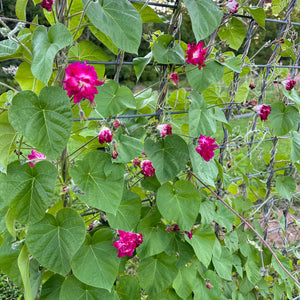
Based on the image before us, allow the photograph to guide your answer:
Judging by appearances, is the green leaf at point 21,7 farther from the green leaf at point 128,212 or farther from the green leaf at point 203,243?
the green leaf at point 203,243

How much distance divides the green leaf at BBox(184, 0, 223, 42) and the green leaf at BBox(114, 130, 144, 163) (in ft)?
1.05

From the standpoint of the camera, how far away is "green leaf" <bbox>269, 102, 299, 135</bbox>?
1312mm

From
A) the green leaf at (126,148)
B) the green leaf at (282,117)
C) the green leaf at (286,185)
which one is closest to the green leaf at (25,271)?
the green leaf at (126,148)

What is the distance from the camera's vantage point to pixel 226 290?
1523mm

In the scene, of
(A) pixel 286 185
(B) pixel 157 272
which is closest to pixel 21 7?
(B) pixel 157 272

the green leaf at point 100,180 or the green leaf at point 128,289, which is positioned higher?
the green leaf at point 100,180

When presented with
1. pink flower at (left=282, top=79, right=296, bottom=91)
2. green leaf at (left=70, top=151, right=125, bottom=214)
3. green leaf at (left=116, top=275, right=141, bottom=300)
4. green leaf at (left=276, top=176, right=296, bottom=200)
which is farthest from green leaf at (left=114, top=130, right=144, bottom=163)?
green leaf at (left=276, top=176, right=296, bottom=200)

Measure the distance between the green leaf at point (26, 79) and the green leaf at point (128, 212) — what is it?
41 centimetres

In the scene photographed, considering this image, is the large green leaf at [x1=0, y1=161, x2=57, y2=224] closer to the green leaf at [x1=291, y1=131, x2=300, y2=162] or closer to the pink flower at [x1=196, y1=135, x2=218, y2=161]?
the pink flower at [x1=196, y1=135, x2=218, y2=161]

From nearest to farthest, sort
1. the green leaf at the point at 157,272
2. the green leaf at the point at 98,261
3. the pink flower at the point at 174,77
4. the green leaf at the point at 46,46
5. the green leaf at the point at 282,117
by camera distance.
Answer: the green leaf at the point at 46,46, the green leaf at the point at 98,261, the pink flower at the point at 174,77, the green leaf at the point at 157,272, the green leaf at the point at 282,117

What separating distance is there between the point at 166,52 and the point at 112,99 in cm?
23

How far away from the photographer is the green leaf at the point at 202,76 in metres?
0.99

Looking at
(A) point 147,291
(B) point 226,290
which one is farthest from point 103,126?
(B) point 226,290

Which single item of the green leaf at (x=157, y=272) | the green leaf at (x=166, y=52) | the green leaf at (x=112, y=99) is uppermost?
the green leaf at (x=166, y=52)
